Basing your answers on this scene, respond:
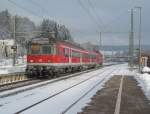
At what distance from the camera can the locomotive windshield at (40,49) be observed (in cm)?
3612

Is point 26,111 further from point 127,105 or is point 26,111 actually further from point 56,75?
point 56,75

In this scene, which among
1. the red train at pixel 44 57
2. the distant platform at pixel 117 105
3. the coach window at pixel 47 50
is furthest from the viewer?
the coach window at pixel 47 50

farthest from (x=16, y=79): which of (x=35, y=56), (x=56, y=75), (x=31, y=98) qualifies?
(x=31, y=98)

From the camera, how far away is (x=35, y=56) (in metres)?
36.0

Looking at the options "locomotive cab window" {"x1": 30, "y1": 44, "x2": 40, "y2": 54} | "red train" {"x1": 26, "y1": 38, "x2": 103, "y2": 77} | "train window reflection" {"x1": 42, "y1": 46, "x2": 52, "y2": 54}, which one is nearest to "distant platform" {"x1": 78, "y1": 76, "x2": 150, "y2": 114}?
"red train" {"x1": 26, "y1": 38, "x2": 103, "y2": 77}

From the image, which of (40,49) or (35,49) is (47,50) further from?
(35,49)

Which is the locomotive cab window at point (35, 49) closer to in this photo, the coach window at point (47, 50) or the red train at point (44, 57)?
the red train at point (44, 57)

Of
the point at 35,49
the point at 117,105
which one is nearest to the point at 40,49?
the point at 35,49

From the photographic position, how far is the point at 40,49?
36.2 meters

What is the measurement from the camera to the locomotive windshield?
1422 inches

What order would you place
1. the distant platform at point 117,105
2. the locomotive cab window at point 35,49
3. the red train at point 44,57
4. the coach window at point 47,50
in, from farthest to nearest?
the locomotive cab window at point 35,49 → the coach window at point 47,50 → the red train at point 44,57 → the distant platform at point 117,105

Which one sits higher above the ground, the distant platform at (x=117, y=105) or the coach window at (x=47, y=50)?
the coach window at (x=47, y=50)

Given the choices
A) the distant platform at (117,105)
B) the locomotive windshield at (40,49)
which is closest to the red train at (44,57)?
the locomotive windshield at (40,49)

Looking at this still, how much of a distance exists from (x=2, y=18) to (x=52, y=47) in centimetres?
10087
